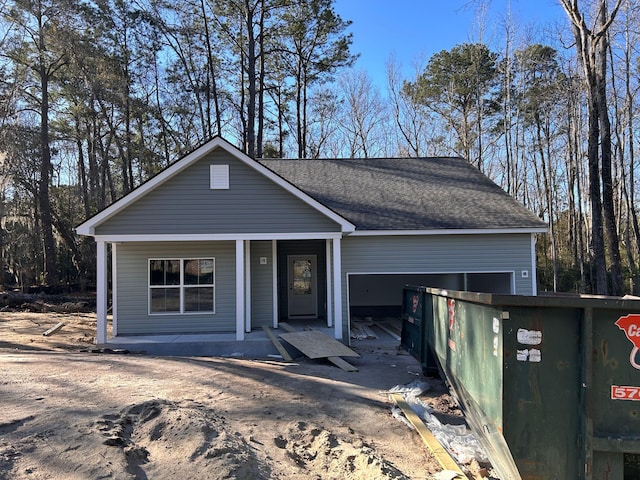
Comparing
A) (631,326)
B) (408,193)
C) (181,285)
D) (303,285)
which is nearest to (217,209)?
(181,285)

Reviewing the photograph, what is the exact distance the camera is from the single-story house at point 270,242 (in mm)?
11344

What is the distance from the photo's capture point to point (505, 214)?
44.2ft

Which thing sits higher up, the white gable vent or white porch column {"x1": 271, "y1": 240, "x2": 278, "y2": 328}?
the white gable vent

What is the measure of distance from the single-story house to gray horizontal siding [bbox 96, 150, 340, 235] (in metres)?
0.02

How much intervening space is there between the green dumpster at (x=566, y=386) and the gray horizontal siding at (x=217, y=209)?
8176 mm

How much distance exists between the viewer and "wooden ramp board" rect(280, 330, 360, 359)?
9.62 meters

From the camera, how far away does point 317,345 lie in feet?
33.1

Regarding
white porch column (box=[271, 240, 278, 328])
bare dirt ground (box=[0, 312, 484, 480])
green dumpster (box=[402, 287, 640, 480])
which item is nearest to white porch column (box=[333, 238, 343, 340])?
white porch column (box=[271, 240, 278, 328])

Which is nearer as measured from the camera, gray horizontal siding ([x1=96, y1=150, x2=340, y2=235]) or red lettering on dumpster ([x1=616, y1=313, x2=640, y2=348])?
red lettering on dumpster ([x1=616, y1=313, x2=640, y2=348])

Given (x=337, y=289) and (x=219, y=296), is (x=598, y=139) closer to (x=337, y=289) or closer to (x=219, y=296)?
(x=337, y=289)

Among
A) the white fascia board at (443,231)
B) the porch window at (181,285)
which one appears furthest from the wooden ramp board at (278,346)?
the white fascia board at (443,231)

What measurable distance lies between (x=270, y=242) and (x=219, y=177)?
2.63 m

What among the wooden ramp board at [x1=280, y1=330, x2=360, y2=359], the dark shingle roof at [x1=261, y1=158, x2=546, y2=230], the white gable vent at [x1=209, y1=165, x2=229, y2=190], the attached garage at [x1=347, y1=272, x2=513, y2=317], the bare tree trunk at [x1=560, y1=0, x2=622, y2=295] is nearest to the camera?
the wooden ramp board at [x1=280, y1=330, x2=360, y2=359]

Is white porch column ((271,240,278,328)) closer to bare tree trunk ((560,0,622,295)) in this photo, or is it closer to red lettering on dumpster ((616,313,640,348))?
red lettering on dumpster ((616,313,640,348))
